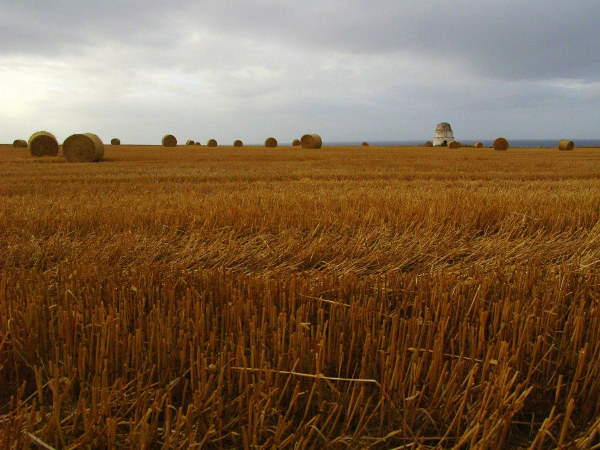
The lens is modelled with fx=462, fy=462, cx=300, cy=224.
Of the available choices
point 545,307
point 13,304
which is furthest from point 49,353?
point 545,307

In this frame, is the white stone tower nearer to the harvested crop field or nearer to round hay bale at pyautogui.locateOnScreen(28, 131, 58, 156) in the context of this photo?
round hay bale at pyautogui.locateOnScreen(28, 131, 58, 156)

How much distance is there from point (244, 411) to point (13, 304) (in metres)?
1.68

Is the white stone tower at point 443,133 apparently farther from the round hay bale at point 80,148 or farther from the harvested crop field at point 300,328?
the harvested crop field at point 300,328

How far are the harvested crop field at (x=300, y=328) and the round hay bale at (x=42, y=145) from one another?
1608 centimetres

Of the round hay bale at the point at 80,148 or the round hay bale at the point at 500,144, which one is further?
the round hay bale at the point at 500,144

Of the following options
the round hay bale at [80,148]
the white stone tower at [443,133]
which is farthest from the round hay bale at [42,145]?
the white stone tower at [443,133]

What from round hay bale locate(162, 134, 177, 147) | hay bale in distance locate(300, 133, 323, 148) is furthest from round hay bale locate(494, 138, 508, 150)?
round hay bale locate(162, 134, 177, 147)

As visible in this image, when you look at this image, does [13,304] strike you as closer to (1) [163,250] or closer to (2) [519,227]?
(1) [163,250]

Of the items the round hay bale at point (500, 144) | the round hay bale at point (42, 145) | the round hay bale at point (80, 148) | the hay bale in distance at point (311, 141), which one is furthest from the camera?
the round hay bale at point (500, 144)

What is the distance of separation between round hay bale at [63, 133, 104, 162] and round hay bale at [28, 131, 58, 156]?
342 centimetres

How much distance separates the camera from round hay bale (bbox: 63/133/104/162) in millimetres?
17125

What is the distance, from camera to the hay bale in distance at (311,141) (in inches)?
1220

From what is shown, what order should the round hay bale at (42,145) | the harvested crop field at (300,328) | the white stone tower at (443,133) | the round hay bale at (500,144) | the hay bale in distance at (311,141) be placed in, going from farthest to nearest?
the white stone tower at (443,133) → the round hay bale at (500,144) → the hay bale in distance at (311,141) → the round hay bale at (42,145) → the harvested crop field at (300,328)

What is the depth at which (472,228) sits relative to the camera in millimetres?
5453
